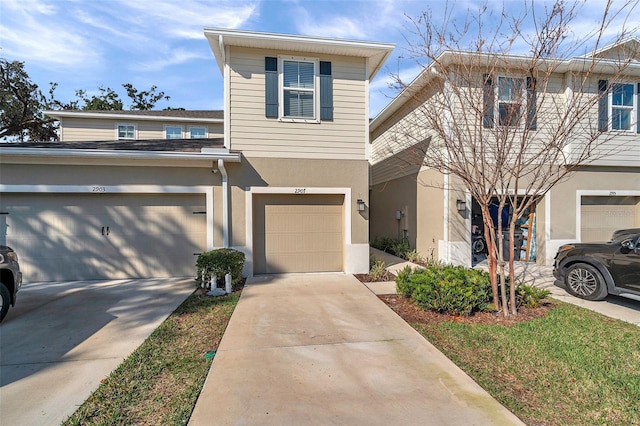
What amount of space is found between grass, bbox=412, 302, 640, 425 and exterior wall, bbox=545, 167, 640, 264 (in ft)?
15.8

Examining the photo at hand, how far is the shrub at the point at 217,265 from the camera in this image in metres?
6.37

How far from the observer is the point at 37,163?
273 inches

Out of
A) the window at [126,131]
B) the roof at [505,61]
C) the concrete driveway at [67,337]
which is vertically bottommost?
the concrete driveway at [67,337]

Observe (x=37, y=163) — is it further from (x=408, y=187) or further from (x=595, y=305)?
(x=595, y=305)

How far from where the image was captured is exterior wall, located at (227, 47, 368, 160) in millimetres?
7484

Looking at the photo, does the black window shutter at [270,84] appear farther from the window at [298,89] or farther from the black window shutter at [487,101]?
the black window shutter at [487,101]

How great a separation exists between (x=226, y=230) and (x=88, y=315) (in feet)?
10.2

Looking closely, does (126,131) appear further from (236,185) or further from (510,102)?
(510,102)

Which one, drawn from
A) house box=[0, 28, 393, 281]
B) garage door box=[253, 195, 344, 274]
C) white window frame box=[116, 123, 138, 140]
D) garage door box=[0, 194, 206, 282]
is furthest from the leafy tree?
garage door box=[253, 195, 344, 274]

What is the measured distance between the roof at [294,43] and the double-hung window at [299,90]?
0.36 m

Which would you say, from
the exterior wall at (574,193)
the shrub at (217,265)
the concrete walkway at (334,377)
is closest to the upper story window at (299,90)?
the shrub at (217,265)

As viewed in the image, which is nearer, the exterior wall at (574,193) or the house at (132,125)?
the exterior wall at (574,193)

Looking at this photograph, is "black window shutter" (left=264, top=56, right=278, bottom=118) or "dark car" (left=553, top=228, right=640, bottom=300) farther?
"black window shutter" (left=264, top=56, right=278, bottom=118)

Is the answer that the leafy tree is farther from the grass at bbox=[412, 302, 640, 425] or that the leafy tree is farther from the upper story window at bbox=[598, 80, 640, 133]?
the upper story window at bbox=[598, 80, 640, 133]
